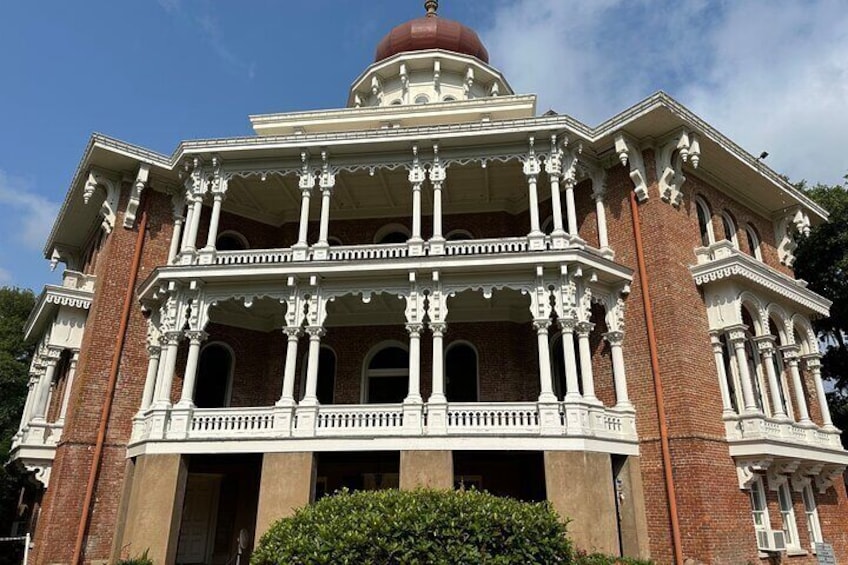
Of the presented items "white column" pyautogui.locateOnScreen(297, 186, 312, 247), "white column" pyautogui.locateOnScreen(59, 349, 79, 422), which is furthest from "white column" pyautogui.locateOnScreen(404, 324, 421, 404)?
"white column" pyautogui.locateOnScreen(59, 349, 79, 422)

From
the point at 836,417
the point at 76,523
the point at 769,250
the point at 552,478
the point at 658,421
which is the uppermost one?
the point at 769,250

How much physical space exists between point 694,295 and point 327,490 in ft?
38.5

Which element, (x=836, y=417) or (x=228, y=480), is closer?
(x=228, y=480)

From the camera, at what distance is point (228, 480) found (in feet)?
59.2

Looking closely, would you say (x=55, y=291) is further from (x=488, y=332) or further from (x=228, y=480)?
(x=488, y=332)

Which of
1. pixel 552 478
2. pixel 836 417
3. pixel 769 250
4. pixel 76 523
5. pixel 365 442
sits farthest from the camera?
pixel 836 417

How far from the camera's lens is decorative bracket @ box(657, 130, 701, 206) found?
52.8 ft

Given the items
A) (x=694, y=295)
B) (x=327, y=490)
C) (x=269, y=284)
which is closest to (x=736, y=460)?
(x=694, y=295)

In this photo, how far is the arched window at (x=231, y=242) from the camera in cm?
1968

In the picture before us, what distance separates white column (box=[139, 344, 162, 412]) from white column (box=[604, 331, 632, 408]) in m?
12.3

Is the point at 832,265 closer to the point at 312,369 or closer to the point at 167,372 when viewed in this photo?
the point at 312,369

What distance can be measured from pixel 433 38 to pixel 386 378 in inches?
582

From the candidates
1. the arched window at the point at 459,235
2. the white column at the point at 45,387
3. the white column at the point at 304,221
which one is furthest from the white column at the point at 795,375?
the white column at the point at 45,387

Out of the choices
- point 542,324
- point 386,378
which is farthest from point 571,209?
point 386,378
